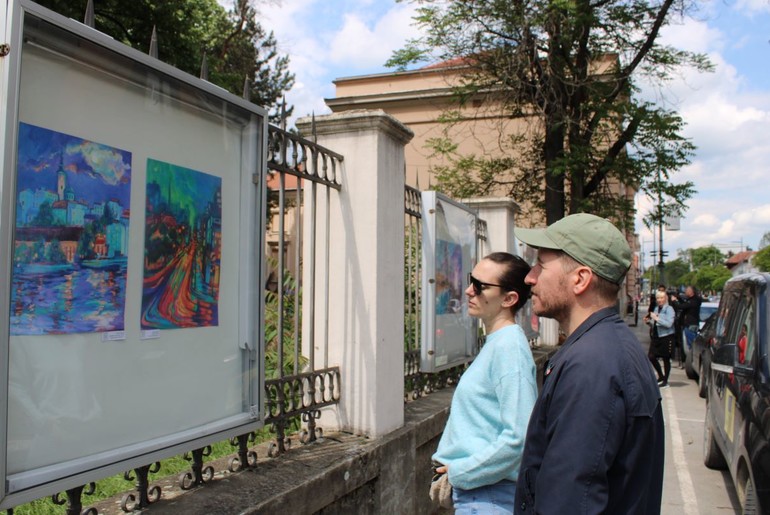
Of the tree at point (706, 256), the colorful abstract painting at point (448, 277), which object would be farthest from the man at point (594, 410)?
the tree at point (706, 256)

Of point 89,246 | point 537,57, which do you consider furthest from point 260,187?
point 537,57

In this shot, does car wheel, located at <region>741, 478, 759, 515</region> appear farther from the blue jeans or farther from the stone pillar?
the stone pillar

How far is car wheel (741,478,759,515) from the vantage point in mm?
3607

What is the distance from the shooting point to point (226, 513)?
8.38 feet

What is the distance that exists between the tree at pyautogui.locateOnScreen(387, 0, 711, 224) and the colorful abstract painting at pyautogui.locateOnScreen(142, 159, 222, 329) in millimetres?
10470

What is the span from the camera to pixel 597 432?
1.52m

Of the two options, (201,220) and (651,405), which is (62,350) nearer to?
(201,220)

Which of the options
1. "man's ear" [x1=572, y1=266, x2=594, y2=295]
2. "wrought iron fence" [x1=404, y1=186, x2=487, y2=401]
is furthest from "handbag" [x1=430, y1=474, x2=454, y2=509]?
"wrought iron fence" [x1=404, y1=186, x2=487, y2=401]

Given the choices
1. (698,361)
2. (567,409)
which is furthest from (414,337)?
(698,361)

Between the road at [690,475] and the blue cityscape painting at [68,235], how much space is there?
5.29 m

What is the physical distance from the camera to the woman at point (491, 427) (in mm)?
2311

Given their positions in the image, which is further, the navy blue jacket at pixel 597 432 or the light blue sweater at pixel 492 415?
the light blue sweater at pixel 492 415

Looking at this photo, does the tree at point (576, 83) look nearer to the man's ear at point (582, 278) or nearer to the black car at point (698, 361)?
the black car at point (698, 361)

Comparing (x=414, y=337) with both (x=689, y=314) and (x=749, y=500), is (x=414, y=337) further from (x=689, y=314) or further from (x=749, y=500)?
(x=689, y=314)
